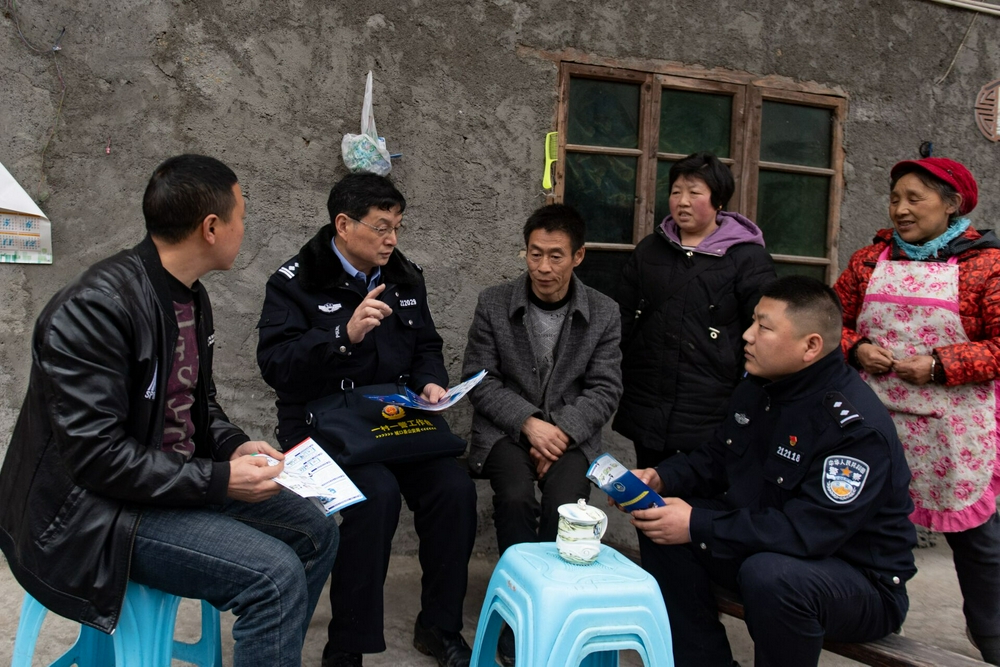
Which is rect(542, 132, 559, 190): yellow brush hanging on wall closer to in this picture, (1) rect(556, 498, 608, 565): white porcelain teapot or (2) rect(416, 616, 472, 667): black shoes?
(1) rect(556, 498, 608, 565): white porcelain teapot

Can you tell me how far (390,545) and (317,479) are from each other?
690 millimetres

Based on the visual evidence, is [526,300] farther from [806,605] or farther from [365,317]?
[806,605]

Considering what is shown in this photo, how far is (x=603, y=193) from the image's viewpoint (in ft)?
13.4

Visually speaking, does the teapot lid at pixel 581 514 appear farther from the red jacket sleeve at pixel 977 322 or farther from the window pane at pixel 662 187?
the window pane at pixel 662 187

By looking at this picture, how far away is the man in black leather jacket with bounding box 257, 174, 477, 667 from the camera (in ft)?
8.99

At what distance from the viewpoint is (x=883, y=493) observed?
2379 mm

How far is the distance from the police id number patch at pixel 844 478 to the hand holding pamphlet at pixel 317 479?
135 cm

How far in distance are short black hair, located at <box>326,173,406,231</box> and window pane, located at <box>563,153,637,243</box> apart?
1241 millimetres

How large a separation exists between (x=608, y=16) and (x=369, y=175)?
1.67 meters

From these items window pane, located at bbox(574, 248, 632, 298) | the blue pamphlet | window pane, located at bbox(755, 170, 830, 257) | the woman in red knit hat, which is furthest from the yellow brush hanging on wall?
the blue pamphlet

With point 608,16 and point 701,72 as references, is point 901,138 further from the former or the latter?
point 608,16

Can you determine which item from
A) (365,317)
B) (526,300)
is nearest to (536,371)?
(526,300)

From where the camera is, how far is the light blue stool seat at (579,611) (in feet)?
6.99

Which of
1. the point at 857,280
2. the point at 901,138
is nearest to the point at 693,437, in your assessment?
the point at 857,280
